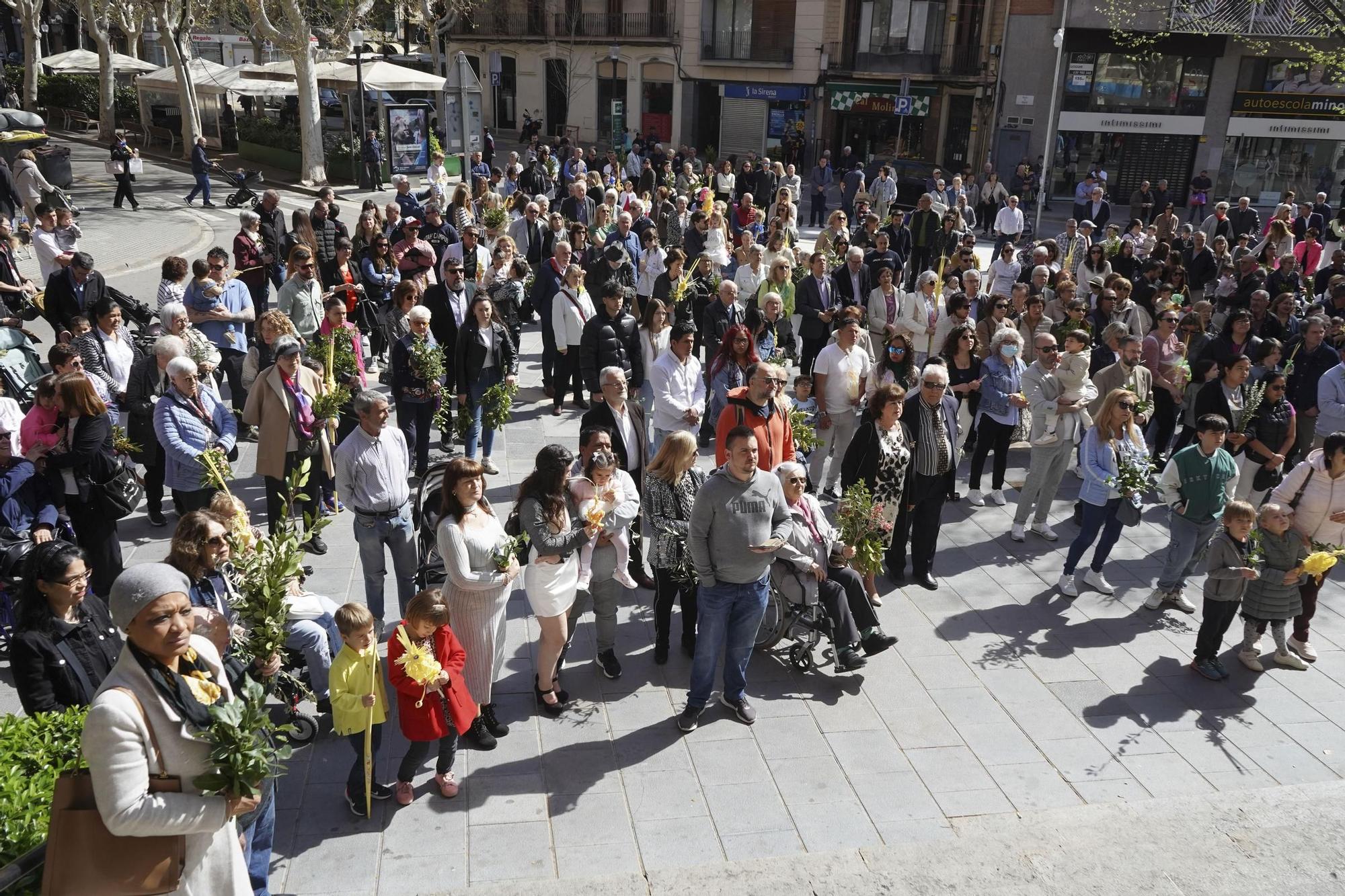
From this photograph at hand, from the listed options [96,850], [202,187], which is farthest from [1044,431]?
[202,187]

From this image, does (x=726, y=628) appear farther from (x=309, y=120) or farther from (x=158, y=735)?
(x=309, y=120)

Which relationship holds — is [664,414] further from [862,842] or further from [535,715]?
[862,842]

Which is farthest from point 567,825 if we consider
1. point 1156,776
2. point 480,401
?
point 480,401

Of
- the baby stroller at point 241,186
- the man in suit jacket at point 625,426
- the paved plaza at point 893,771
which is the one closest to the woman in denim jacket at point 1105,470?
the paved plaza at point 893,771

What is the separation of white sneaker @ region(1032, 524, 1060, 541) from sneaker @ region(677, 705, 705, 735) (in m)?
4.28

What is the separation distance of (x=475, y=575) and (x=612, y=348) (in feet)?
14.7

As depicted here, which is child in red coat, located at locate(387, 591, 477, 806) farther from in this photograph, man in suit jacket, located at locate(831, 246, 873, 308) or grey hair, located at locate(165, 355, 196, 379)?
man in suit jacket, located at locate(831, 246, 873, 308)

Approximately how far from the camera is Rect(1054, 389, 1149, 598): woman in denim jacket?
7703 millimetres

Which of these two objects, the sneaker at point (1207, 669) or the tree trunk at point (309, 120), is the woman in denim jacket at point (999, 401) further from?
the tree trunk at point (309, 120)

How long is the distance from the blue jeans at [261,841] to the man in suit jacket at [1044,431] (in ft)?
21.4

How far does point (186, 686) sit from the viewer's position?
3525 millimetres

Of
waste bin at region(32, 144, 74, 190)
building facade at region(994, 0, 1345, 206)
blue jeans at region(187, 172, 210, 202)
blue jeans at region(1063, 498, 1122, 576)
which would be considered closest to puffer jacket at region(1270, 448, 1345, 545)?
blue jeans at region(1063, 498, 1122, 576)

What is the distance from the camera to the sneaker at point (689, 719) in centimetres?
603

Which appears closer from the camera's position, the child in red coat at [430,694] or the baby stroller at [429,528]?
the child in red coat at [430,694]
